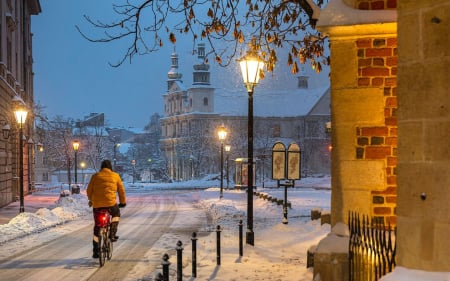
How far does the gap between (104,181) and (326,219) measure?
20.3 ft

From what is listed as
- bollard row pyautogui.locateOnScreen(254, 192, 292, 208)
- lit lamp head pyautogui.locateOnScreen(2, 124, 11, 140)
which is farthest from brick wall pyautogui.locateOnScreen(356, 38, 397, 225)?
→ lit lamp head pyautogui.locateOnScreen(2, 124, 11, 140)

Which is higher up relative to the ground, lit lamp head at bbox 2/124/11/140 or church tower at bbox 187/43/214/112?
church tower at bbox 187/43/214/112

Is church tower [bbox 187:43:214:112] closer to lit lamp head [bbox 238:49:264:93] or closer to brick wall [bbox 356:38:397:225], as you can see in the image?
lit lamp head [bbox 238:49:264:93]

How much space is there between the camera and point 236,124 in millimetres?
87125

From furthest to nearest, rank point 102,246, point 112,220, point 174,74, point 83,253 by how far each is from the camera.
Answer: point 174,74
point 83,253
point 112,220
point 102,246

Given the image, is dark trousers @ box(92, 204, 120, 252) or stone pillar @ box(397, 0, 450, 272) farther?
dark trousers @ box(92, 204, 120, 252)

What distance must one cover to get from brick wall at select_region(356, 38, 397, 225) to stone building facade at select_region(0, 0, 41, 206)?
19.2 metres

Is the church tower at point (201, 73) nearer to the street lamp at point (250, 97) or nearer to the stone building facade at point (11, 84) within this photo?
the stone building facade at point (11, 84)

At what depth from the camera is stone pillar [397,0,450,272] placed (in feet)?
14.9

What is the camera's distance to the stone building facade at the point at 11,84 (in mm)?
27609

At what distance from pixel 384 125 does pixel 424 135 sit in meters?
3.43

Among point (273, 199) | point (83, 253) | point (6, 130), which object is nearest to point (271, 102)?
point (273, 199)

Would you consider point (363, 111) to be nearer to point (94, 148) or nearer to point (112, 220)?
point (112, 220)

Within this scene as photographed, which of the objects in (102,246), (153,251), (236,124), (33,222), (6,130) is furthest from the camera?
(236,124)
